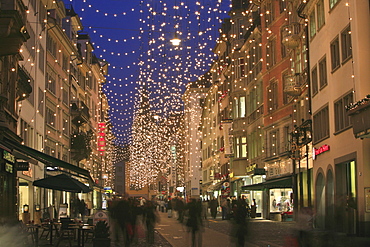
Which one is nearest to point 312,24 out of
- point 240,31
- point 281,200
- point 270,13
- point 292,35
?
point 292,35

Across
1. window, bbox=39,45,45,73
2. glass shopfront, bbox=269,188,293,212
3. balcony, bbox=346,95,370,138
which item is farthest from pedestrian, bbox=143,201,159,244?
window, bbox=39,45,45,73

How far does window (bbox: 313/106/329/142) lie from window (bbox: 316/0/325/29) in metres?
4.23

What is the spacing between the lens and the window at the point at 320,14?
105ft

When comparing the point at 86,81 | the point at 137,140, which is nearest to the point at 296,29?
the point at 86,81

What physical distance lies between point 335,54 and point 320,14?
398 cm

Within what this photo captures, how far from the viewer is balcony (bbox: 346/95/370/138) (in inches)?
802

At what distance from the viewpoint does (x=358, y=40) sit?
25.0 meters

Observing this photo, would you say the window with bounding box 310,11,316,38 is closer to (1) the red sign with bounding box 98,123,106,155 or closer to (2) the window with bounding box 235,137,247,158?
(2) the window with bounding box 235,137,247,158

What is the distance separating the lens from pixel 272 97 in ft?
151

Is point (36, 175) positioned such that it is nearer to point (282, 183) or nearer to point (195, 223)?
point (282, 183)

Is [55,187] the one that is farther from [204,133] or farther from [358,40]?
[204,133]

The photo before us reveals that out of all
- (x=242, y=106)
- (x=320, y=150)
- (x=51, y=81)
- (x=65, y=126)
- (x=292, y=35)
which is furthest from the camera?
(x=65, y=126)

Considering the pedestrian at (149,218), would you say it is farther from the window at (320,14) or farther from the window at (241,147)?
the window at (241,147)

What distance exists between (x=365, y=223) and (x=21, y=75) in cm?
1798
